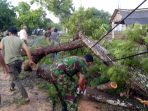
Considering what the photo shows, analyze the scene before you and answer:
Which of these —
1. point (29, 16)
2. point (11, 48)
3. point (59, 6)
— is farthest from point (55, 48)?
point (59, 6)

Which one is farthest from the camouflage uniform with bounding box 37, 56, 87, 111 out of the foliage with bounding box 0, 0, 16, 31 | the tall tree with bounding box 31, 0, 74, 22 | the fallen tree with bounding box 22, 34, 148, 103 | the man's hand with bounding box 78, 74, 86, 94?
the tall tree with bounding box 31, 0, 74, 22

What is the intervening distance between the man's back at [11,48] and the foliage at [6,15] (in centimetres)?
2062

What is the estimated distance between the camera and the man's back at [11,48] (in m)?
6.86

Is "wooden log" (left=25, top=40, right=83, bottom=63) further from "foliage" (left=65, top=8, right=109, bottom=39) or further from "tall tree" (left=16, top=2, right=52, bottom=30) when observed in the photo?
"tall tree" (left=16, top=2, right=52, bottom=30)

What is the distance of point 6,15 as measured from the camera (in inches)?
1065

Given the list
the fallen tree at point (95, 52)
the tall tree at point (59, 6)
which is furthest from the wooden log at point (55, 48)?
the tall tree at point (59, 6)

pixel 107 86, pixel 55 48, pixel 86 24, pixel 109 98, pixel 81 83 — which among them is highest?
pixel 86 24

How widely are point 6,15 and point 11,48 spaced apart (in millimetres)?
21042

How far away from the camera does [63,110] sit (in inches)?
250

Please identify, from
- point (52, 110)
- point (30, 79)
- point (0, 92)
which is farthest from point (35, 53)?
point (52, 110)

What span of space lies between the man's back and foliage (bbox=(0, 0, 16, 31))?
20.6 meters

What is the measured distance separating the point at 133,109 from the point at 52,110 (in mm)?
2031

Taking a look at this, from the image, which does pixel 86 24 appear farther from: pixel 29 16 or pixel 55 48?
pixel 29 16

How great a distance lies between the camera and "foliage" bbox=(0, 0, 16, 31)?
26.9 m
